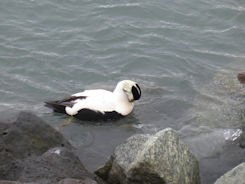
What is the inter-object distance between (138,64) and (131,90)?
2.00m

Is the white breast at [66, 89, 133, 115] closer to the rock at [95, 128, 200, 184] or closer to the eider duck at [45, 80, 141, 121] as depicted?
the eider duck at [45, 80, 141, 121]

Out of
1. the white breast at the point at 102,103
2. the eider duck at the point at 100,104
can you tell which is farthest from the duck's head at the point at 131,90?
the white breast at the point at 102,103

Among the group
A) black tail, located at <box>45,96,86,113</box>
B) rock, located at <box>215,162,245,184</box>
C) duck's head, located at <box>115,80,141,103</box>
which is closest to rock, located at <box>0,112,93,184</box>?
rock, located at <box>215,162,245,184</box>

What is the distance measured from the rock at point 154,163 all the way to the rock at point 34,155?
49 centimetres

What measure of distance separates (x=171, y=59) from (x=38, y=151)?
512cm

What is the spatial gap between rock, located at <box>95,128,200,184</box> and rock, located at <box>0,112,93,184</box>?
0.49m

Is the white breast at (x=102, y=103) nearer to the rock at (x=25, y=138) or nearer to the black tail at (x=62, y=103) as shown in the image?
the black tail at (x=62, y=103)

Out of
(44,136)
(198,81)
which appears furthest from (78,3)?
(44,136)

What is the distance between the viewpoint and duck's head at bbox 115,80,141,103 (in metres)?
7.73

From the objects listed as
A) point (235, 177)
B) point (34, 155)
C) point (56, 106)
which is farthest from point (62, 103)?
point (235, 177)

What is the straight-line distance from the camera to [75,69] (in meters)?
9.23

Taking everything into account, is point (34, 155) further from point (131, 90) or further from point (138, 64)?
point (138, 64)

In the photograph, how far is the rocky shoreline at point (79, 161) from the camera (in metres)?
4.71

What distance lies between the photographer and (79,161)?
16.8 feet
